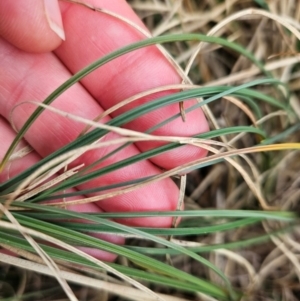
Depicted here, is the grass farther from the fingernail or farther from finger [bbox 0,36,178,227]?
the fingernail

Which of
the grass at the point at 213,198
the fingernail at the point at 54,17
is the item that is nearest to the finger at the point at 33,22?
the fingernail at the point at 54,17

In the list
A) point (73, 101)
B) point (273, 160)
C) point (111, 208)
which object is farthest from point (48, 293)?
point (273, 160)

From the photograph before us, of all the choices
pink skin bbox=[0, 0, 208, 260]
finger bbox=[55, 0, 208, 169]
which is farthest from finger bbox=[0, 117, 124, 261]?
finger bbox=[55, 0, 208, 169]

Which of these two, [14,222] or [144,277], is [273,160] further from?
[14,222]

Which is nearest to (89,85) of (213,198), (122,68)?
(122,68)

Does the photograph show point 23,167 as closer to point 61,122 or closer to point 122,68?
point 61,122
